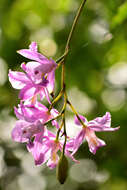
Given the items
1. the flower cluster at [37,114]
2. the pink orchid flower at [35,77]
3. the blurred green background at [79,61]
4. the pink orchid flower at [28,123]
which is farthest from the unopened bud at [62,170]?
the blurred green background at [79,61]

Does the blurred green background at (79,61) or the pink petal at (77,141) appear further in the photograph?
Result: the blurred green background at (79,61)

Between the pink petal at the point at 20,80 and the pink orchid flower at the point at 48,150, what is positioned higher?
the pink petal at the point at 20,80

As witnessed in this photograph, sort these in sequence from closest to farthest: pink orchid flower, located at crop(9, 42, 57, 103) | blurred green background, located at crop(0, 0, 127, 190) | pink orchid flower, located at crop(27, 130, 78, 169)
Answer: pink orchid flower, located at crop(9, 42, 57, 103)
pink orchid flower, located at crop(27, 130, 78, 169)
blurred green background, located at crop(0, 0, 127, 190)

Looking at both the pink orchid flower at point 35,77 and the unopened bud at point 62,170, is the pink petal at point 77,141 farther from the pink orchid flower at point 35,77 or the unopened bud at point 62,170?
the pink orchid flower at point 35,77

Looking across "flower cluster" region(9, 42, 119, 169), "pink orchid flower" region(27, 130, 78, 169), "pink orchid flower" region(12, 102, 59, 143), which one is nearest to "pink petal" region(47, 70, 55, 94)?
"flower cluster" region(9, 42, 119, 169)

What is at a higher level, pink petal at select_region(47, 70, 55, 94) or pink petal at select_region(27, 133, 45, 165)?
pink petal at select_region(47, 70, 55, 94)

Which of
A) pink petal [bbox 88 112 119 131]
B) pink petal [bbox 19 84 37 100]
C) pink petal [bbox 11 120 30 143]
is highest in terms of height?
pink petal [bbox 19 84 37 100]

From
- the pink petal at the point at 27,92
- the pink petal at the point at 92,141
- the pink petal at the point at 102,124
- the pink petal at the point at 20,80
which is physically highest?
the pink petal at the point at 20,80

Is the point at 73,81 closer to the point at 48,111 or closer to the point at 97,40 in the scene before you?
the point at 97,40

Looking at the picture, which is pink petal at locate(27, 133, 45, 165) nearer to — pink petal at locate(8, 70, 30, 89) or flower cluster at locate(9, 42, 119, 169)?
flower cluster at locate(9, 42, 119, 169)
